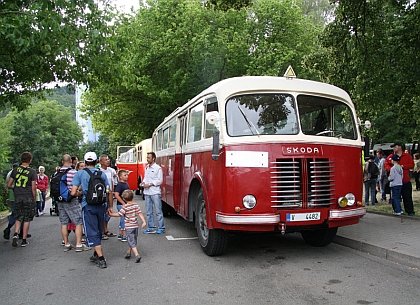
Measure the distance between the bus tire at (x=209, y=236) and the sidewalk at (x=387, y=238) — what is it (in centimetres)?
252

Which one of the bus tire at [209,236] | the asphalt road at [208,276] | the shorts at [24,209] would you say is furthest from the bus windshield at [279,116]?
the shorts at [24,209]

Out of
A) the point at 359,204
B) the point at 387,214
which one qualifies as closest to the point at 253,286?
the point at 359,204

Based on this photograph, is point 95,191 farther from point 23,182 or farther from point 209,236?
point 23,182

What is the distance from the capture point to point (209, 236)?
22.7ft

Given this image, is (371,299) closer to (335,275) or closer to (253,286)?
(335,275)

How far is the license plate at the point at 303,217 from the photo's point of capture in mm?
6211

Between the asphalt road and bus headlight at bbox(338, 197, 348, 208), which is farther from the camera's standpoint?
bus headlight at bbox(338, 197, 348, 208)

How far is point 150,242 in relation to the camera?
8430 mm

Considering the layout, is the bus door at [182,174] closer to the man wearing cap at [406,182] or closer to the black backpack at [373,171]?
the man wearing cap at [406,182]

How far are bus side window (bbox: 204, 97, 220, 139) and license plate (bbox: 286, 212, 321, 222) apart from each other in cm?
183

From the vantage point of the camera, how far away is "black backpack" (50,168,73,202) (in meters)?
7.77

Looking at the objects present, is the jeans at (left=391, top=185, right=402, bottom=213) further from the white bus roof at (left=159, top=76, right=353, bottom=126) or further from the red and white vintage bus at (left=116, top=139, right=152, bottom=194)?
the red and white vintage bus at (left=116, top=139, right=152, bottom=194)

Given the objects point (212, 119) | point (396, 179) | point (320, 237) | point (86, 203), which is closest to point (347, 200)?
point (320, 237)

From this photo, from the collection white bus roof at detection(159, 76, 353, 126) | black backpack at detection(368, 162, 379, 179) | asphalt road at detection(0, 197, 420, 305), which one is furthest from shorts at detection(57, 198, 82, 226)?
black backpack at detection(368, 162, 379, 179)
